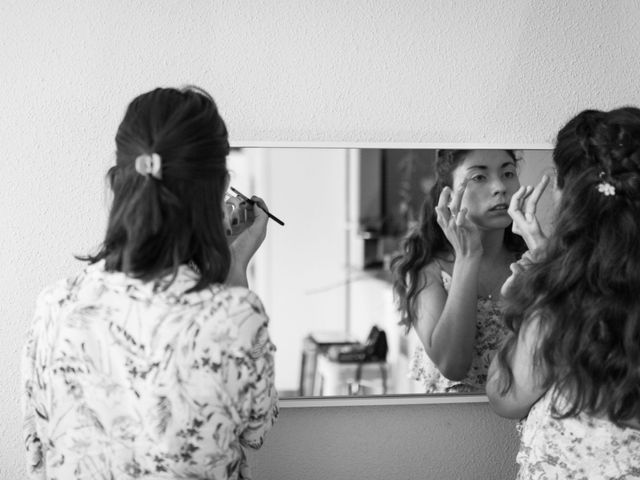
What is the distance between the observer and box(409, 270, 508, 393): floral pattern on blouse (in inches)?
67.1

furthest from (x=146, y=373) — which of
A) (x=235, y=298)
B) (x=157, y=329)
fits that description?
(x=235, y=298)

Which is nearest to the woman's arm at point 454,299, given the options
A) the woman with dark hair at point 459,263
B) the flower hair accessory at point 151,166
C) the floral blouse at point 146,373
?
the woman with dark hair at point 459,263

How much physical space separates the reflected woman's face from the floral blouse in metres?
0.70

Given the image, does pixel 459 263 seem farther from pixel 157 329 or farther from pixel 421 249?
pixel 157 329

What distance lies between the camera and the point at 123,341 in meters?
1.12

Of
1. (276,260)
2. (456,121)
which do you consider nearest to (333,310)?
(276,260)

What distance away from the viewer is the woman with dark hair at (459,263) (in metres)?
1.68

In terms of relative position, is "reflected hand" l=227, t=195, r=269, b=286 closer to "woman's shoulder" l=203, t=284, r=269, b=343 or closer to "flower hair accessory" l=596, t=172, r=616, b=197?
"woman's shoulder" l=203, t=284, r=269, b=343

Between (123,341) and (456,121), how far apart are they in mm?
942

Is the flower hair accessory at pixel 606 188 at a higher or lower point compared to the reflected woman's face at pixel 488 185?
higher

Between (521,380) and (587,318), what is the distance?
167mm

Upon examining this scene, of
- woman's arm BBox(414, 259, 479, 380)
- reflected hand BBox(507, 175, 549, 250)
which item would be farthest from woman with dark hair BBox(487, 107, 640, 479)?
woman's arm BBox(414, 259, 479, 380)

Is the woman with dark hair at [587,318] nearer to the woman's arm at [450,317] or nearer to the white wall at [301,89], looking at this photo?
the woman's arm at [450,317]

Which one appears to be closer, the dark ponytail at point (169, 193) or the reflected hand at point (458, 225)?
the dark ponytail at point (169, 193)
